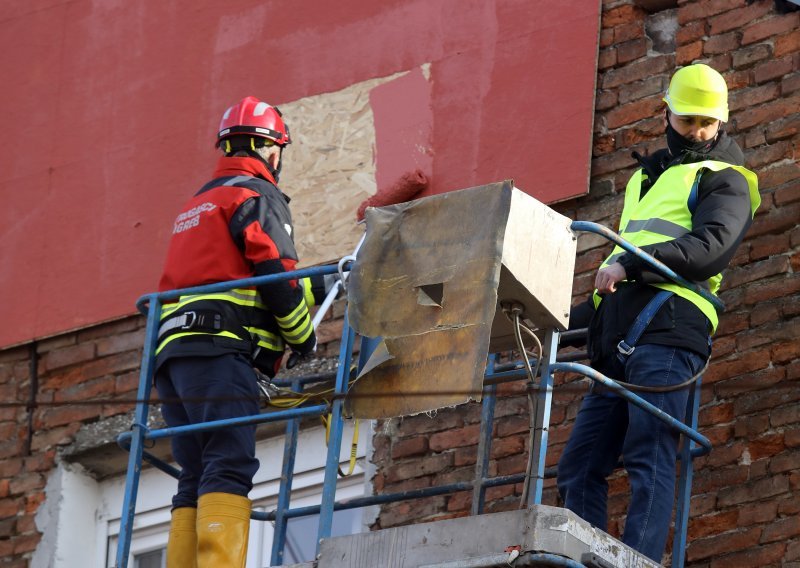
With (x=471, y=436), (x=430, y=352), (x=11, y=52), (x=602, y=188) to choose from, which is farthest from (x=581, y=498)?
(x=11, y=52)

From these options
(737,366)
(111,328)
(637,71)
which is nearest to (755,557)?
(737,366)

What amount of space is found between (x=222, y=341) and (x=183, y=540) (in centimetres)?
77

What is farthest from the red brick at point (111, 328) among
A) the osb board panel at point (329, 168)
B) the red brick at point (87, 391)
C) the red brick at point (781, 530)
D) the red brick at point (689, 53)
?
the red brick at point (781, 530)

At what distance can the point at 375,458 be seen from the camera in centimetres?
860

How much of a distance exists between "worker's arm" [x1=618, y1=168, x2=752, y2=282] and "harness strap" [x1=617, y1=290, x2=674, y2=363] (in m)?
0.08

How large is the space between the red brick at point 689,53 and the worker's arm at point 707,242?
1.53 metres

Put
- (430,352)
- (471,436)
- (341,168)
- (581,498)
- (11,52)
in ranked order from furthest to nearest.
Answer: (11,52) < (341,168) < (471,436) < (581,498) < (430,352)

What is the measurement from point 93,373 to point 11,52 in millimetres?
2053

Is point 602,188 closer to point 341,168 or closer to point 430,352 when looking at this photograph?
point 341,168

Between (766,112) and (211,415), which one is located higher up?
(766,112)

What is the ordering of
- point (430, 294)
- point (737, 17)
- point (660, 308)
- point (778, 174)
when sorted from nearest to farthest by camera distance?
point (430, 294) < point (660, 308) < point (778, 174) < point (737, 17)

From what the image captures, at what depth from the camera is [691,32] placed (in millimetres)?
8484

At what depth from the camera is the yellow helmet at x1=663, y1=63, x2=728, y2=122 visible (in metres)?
7.22

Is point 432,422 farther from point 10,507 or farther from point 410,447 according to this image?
point 10,507
